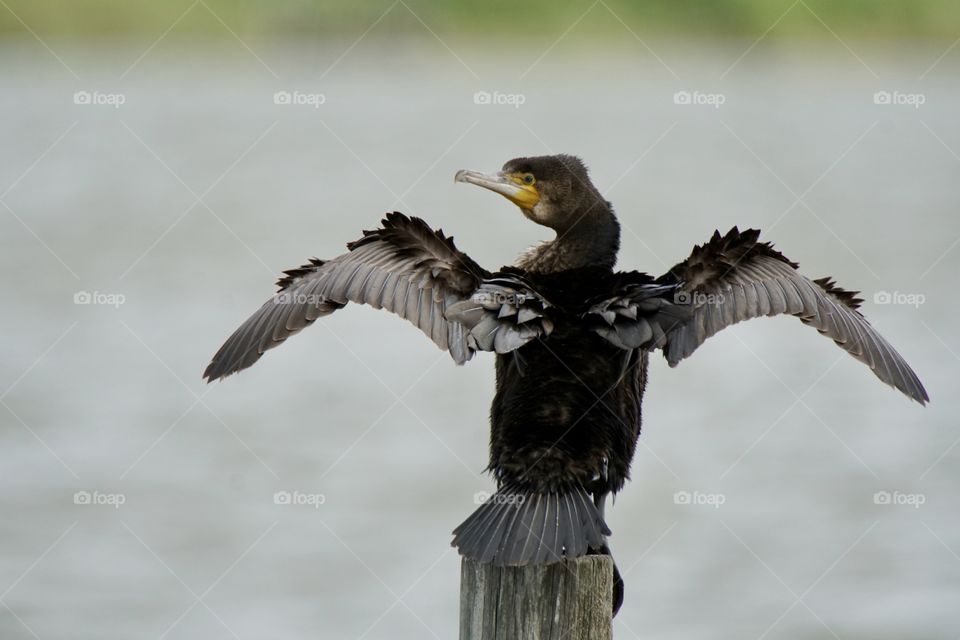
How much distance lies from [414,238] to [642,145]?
41.9 ft

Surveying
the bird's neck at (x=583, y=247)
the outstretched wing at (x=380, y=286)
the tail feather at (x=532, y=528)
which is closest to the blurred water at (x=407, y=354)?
the bird's neck at (x=583, y=247)

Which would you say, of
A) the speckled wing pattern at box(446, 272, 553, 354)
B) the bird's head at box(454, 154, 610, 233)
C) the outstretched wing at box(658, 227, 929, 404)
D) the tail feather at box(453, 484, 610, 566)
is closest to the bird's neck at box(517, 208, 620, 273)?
the bird's head at box(454, 154, 610, 233)

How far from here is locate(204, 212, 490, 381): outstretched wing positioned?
4.84 m

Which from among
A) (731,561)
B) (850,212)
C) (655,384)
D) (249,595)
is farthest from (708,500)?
(850,212)

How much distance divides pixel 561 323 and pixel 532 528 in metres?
0.90

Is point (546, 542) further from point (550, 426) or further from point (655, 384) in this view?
point (655, 384)

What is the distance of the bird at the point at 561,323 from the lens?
4.56m

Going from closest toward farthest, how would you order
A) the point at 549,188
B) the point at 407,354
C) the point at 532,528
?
1. the point at 532,528
2. the point at 549,188
3. the point at 407,354

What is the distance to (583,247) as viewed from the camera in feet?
17.9

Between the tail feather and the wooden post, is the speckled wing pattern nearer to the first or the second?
the tail feather

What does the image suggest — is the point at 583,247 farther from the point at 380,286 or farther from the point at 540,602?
the point at 540,602

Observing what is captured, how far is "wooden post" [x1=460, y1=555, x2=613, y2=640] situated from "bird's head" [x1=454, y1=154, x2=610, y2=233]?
182 cm

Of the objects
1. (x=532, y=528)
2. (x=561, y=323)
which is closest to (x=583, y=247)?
(x=561, y=323)

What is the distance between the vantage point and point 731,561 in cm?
941
